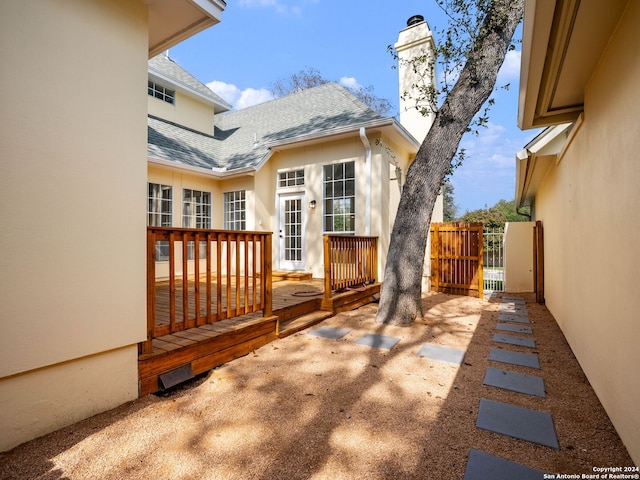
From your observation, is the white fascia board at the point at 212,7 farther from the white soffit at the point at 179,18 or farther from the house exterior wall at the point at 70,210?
the house exterior wall at the point at 70,210

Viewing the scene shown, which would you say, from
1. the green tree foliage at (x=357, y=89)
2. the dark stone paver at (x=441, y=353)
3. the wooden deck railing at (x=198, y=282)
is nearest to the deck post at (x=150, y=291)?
the wooden deck railing at (x=198, y=282)

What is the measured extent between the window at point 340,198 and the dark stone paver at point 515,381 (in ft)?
15.3

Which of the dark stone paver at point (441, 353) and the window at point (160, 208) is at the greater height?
the window at point (160, 208)

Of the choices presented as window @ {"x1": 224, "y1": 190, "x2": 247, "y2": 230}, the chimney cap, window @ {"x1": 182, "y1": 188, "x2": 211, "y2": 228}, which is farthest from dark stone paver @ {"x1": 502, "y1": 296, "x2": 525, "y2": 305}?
window @ {"x1": 182, "y1": 188, "x2": 211, "y2": 228}

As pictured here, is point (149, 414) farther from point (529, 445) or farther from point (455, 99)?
point (455, 99)

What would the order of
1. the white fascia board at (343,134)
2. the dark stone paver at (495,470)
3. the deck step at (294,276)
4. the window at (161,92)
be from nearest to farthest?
the dark stone paver at (495,470), the white fascia board at (343,134), the deck step at (294,276), the window at (161,92)

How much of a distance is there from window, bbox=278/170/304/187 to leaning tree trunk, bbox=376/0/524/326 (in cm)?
368

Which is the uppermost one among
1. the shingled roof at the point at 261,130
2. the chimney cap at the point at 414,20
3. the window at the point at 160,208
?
the chimney cap at the point at 414,20

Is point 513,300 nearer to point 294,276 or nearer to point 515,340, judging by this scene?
point 515,340

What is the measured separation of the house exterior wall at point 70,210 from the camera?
191cm

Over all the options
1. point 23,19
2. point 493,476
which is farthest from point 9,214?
point 493,476

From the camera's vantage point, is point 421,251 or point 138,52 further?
point 421,251

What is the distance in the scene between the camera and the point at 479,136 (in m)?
5.30

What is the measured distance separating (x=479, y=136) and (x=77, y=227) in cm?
562
